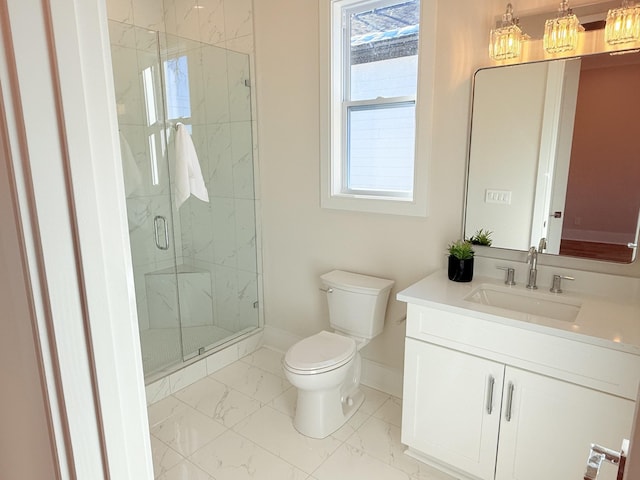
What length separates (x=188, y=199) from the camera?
3096 millimetres

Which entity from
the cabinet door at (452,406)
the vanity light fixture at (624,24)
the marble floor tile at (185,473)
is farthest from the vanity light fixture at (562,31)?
the marble floor tile at (185,473)

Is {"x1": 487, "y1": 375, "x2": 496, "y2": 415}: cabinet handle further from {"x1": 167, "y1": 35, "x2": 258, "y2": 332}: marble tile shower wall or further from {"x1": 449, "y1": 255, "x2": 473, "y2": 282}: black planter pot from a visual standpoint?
Result: {"x1": 167, "y1": 35, "x2": 258, "y2": 332}: marble tile shower wall

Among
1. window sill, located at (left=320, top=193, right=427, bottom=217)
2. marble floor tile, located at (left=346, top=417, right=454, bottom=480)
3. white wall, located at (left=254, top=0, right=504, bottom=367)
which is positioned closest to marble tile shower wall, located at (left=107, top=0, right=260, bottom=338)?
white wall, located at (left=254, top=0, right=504, bottom=367)

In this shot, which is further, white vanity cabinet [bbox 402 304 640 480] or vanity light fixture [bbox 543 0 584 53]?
vanity light fixture [bbox 543 0 584 53]

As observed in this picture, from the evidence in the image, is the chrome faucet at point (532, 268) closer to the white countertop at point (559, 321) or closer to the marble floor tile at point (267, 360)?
the white countertop at point (559, 321)

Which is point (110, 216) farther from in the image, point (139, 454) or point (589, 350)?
point (589, 350)

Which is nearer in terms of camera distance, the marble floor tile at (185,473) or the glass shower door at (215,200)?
the marble floor tile at (185,473)

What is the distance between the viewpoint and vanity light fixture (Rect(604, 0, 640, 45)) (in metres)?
1.64

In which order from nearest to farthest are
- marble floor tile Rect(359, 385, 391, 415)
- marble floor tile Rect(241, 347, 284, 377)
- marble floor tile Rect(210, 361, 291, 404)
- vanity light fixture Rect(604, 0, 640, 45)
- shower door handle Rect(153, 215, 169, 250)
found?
vanity light fixture Rect(604, 0, 640, 45) → marble floor tile Rect(359, 385, 391, 415) → marble floor tile Rect(210, 361, 291, 404) → marble floor tile Rect(241, 347, 284, 377) → shower door handle Rect(153, 215, 169, 250)

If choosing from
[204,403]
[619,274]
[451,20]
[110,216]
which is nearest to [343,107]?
[451,20]

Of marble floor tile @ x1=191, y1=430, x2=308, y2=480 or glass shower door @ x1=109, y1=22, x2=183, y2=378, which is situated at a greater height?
glass shower door @ x1=109, y1=22, x2=183, y2=378

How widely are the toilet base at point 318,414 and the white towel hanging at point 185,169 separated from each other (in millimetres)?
1528

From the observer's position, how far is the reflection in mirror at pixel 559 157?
1.76 m

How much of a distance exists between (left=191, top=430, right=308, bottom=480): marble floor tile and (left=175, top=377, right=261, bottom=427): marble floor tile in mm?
175
